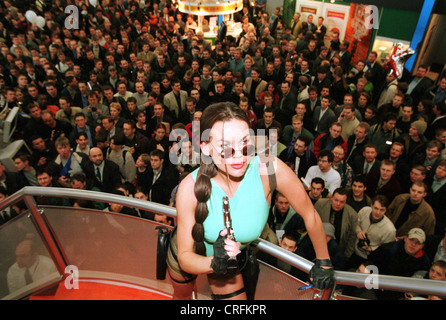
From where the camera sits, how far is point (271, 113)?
5.32m

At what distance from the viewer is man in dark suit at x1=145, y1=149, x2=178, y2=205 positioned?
13.9 ft

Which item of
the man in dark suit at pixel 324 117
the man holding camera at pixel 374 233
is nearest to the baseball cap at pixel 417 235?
the man holding camera at pixel 374 233

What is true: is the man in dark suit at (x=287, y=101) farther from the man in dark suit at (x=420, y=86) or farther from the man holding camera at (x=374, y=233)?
the man holding camera at (x=374, y=233)

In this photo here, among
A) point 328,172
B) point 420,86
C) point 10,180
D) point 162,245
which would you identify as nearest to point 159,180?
point 10,180

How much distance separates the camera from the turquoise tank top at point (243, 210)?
1528 mm

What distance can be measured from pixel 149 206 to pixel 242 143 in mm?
829

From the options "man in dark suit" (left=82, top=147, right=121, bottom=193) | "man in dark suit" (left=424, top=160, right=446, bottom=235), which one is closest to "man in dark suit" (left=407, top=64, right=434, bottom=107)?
"man in dark suit" (left=424, top=160, right=446, bottom=235)

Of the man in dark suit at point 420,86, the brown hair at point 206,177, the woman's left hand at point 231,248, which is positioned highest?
the brown hair at point 206,177

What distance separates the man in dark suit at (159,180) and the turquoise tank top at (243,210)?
2.72 m

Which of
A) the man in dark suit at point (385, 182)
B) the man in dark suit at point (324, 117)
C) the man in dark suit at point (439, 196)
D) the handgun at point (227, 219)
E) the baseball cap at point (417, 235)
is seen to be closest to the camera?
the handgun at point (227, 219)

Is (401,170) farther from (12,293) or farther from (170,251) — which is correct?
(12,293)

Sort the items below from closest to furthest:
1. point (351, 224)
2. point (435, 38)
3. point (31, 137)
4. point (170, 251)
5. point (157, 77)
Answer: point (170, 251) < point (351, 224) < point (31, 137) < point (157, 77) < point (435, 38)

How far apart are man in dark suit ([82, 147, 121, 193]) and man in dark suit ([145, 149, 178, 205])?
0.49m
